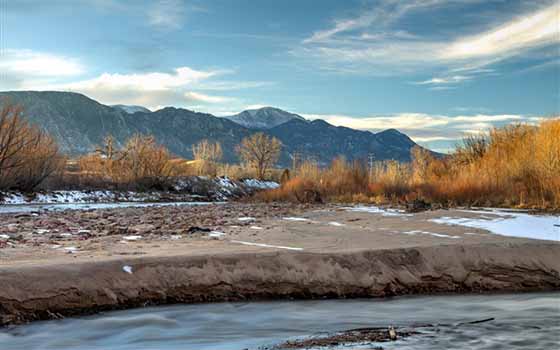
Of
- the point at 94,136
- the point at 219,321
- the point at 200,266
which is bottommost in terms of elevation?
the point at 219,321

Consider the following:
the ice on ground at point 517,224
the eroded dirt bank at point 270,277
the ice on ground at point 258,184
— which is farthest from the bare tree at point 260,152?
the eroded dirt bank at point 270,277

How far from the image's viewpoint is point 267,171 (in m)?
70.1

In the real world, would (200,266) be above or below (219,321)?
above

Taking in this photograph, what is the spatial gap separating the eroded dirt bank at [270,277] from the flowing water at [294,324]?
0.20 m

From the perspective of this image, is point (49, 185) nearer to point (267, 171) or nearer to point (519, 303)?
point (519, 303)

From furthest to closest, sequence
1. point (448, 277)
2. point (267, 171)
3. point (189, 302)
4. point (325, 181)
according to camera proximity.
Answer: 1. point (267, 171)
2. point (325, 181)
3. point (448, 277)
4. point (189, 302)

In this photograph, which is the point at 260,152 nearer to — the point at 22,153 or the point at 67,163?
the point at 67,163

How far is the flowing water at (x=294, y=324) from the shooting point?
17.2 ft

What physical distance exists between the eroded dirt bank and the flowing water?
7.8 inches

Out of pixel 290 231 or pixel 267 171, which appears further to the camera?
pixel 267 171

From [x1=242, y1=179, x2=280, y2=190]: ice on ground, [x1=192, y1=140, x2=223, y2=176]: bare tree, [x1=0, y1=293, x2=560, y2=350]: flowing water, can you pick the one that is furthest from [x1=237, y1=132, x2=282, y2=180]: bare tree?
[x1=0, y1=293, x2=560, y2=350]: flowing water

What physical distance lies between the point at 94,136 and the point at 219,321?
19578 cm

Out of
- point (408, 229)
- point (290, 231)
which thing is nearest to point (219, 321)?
point (290, 231)

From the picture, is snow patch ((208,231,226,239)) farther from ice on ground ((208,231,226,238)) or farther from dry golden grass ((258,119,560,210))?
dry golden grass ((258,119,560,210))
